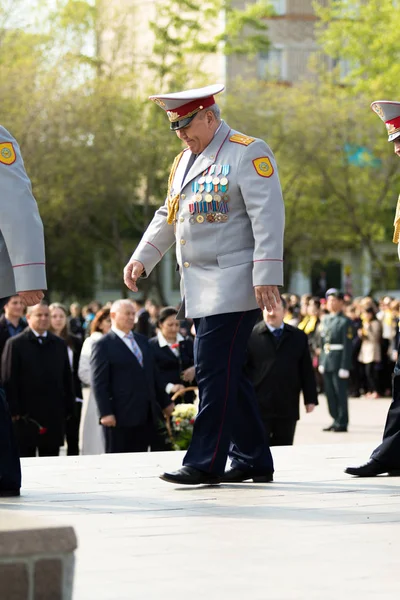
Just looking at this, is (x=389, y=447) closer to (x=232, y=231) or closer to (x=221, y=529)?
(x=232, y=231)

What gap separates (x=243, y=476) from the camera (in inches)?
280

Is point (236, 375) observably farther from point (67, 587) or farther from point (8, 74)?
point (8, 74)

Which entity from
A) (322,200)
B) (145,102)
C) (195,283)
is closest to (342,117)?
(322,200)

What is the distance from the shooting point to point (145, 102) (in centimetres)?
4284

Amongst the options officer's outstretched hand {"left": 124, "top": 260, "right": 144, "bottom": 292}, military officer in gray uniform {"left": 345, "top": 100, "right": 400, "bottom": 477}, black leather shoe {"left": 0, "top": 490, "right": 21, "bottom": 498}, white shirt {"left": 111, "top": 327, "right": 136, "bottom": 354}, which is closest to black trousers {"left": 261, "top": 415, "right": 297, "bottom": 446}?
white shirt {"left": 111, "top": 327, "right": 136, "bottom": 354}

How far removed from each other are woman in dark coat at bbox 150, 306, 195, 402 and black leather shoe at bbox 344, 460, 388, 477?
5422mm

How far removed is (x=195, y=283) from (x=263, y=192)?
0.59 m

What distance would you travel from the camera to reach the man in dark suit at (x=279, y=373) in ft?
39.1

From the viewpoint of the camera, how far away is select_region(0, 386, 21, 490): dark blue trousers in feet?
20.6

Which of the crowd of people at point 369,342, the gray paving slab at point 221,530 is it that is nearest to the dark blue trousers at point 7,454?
the gray paving slab at point 221,530

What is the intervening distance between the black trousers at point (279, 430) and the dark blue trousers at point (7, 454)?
559 cm

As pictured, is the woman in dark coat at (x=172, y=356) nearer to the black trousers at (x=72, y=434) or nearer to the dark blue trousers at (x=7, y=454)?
the black trousers at (x=72, y=434)

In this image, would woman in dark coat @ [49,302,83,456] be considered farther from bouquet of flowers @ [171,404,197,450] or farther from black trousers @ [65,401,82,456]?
bouquet of flowers @ [171,404,197,450]

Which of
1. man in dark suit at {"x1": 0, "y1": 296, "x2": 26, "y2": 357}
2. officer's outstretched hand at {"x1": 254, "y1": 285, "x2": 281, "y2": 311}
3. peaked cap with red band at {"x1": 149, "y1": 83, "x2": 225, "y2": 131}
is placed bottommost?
man in dark suit at {"x1": 0, "y1": 296, "x2": 26, "y2": 357}
